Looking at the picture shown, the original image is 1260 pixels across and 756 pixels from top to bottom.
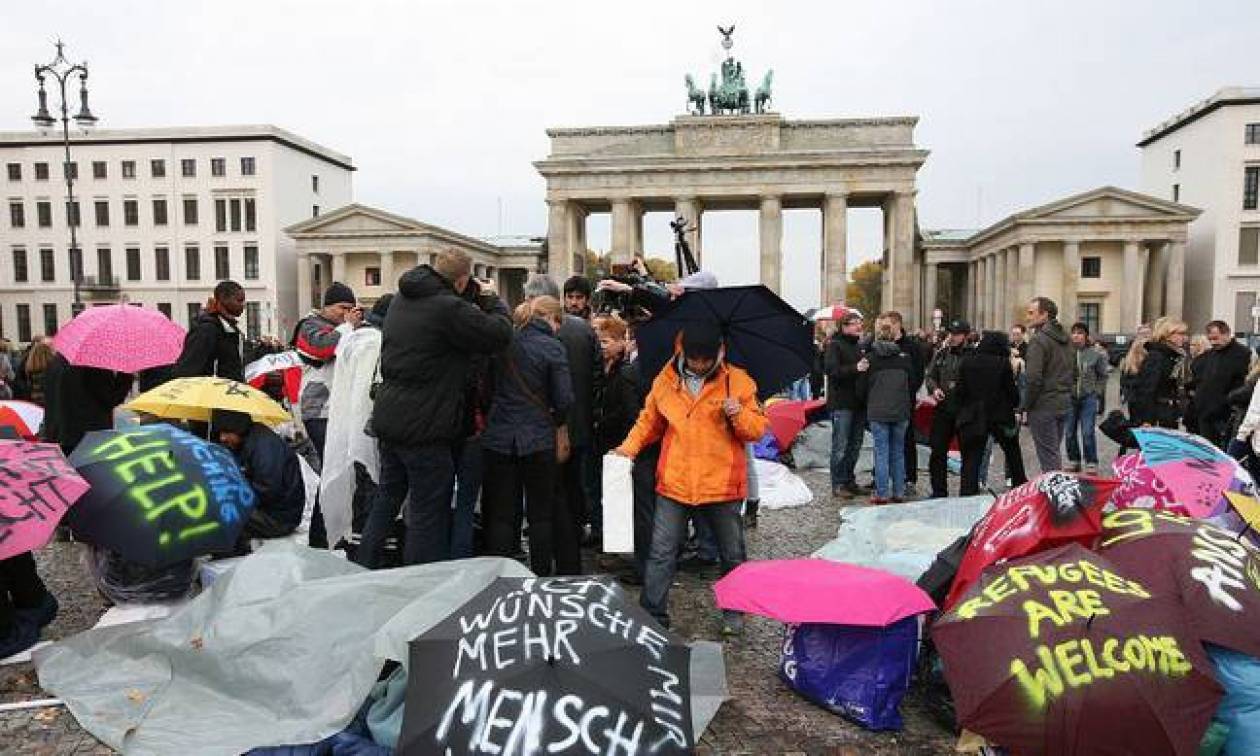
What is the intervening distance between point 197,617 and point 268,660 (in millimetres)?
640

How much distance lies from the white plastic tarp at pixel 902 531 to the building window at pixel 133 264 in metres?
61.3

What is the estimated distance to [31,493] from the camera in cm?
398

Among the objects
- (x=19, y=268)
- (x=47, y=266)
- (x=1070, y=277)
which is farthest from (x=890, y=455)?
(x=19, y=268)

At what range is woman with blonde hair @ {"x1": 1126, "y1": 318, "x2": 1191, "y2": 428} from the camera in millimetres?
9805

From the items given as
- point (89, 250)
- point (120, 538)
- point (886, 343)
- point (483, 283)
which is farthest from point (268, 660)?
point (89, 250)

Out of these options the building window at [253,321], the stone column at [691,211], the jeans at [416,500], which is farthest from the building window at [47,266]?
the jeans at [416,500]

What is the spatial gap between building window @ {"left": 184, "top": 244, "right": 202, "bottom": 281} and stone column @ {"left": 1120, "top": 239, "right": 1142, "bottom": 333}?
56919mm

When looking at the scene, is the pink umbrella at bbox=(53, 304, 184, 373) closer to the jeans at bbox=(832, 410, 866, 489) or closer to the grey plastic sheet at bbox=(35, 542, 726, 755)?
the grey plastic sheet at bbox=(35, 542, 726, 755)

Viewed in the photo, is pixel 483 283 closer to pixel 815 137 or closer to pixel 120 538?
pixel 120 538

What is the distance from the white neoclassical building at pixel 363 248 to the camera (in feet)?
168

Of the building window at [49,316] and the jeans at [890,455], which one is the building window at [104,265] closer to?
the building window at [49,316]

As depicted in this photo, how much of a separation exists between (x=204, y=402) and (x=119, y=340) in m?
1.06

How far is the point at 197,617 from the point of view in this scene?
4230mm

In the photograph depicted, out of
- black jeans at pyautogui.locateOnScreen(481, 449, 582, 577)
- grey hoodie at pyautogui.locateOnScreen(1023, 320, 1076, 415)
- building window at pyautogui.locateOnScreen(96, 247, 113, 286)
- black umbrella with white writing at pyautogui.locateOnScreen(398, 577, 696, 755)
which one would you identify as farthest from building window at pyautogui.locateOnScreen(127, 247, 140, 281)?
black umbrella with white writing at pyautogui.locateOnScreen(398, 577, 696, 755)
